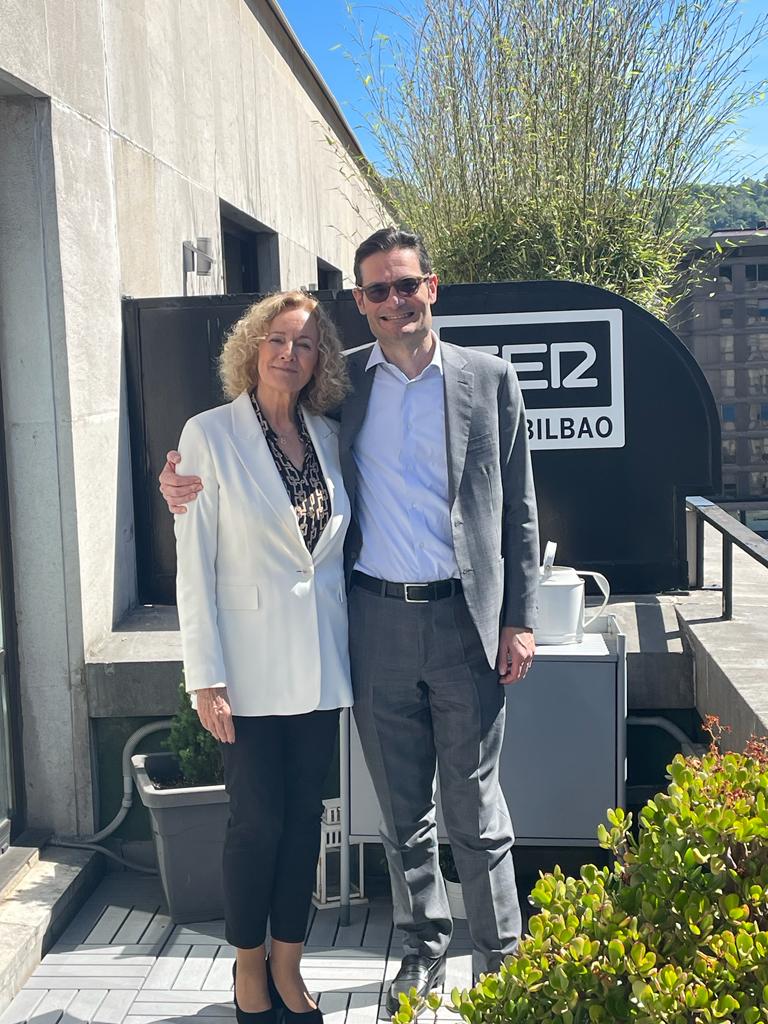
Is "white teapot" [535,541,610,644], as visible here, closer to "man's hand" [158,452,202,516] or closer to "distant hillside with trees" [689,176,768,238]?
"man's hand" [158,452,202,516]

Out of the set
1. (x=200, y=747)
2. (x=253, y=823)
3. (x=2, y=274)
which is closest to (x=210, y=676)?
(x=253, y=823)

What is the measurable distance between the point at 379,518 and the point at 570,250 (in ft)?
13.2

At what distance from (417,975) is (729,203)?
5.52 meters

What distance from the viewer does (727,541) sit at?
147 inches

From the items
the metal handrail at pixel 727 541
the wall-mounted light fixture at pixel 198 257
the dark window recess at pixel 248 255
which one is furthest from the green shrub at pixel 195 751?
the dark window recess at pixel 248 255

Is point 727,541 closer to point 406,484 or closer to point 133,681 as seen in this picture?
point 406,484

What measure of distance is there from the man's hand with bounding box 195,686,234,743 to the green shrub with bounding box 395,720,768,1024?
113 cm

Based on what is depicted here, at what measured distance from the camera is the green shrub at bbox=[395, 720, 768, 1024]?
4.73ft

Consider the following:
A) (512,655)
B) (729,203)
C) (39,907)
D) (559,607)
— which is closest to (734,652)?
(559,607)

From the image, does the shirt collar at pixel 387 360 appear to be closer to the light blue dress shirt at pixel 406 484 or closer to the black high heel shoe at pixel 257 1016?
the light blue dress shirt at pixel 406 484

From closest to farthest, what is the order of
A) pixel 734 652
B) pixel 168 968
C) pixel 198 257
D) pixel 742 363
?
pixel 168 968
pixel 734 652
pixel 198 257
pixel 742 363

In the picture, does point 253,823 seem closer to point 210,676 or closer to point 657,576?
point 210,676

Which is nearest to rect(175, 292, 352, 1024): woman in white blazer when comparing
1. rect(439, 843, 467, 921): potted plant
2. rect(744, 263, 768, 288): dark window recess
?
rect(439, 843, 467, 921): potted plant

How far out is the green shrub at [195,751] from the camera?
3.65m
